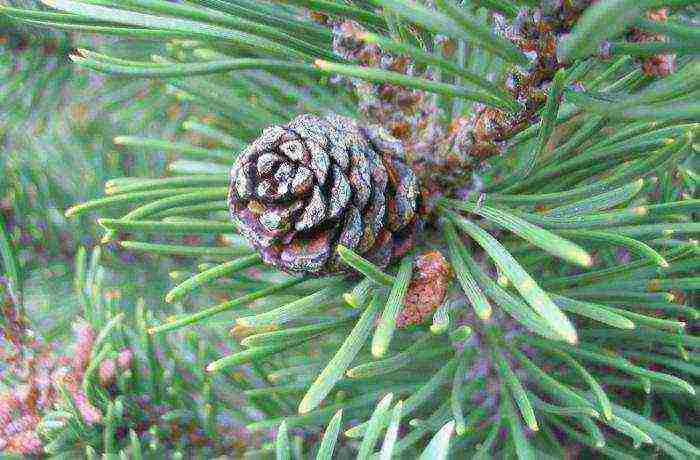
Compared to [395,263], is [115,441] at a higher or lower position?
lower

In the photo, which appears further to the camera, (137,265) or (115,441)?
(137,265)

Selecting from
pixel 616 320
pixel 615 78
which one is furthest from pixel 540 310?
pixel 615 78

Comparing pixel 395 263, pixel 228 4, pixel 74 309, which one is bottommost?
pixel 74 309

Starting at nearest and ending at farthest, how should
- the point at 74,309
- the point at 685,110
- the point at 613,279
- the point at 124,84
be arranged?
the point at 685,110, the point at 613,279, the point at 74,309, the point at 124,84

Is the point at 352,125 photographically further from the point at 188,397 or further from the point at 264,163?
the point at 188,397
